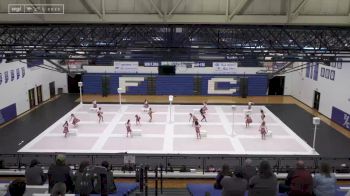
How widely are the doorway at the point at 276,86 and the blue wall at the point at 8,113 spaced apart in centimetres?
2312

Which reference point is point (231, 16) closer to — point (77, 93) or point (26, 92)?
point (26, 92)

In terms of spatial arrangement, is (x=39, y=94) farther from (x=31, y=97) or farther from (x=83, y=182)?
(x=83, y=182)

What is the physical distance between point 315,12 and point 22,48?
601 inches

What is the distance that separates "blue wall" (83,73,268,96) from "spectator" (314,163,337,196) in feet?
85.7

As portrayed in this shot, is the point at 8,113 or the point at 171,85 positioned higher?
the point at 171,85

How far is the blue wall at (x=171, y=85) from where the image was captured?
108 ft

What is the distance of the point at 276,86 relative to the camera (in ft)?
110

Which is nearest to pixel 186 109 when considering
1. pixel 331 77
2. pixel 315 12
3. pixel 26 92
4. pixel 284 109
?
pixel 284 109

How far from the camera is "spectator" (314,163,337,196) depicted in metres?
6.62

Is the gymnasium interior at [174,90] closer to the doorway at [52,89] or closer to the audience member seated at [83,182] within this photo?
the doorway at [52,89]

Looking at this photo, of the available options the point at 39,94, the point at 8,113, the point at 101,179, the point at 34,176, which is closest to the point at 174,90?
the point at 39,94

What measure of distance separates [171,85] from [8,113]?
15.0 meters

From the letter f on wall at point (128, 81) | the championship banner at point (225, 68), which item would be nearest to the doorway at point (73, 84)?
the letter f on wall at point (128, 81)

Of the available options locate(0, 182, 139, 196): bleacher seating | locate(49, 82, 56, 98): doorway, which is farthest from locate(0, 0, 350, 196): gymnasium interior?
locate(49, 82, 56, 98): doorway
